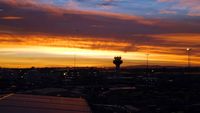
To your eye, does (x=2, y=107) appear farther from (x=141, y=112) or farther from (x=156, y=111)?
(x=156, y=111)

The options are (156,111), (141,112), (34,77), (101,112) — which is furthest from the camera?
(34,77)

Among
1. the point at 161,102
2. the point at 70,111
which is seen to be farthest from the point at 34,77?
the point at 70,111

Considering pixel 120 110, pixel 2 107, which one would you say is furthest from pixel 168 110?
pixel 2 107

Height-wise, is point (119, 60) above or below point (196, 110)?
above

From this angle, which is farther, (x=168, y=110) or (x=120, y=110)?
(x=168, y=110)

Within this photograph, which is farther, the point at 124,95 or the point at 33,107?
the point at 124,95

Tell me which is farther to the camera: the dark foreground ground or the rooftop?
the dark foreground ground

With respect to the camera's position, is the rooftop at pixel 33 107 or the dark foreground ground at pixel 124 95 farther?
the dark foreground ground at pixel 124 95

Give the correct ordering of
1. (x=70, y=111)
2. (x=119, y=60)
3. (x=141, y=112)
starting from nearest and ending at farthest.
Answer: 1. (x=70, y=111)
2. (x=141, y=112)
3. (x=119, y=60)

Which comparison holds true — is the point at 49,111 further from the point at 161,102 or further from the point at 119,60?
the point at 119,60
